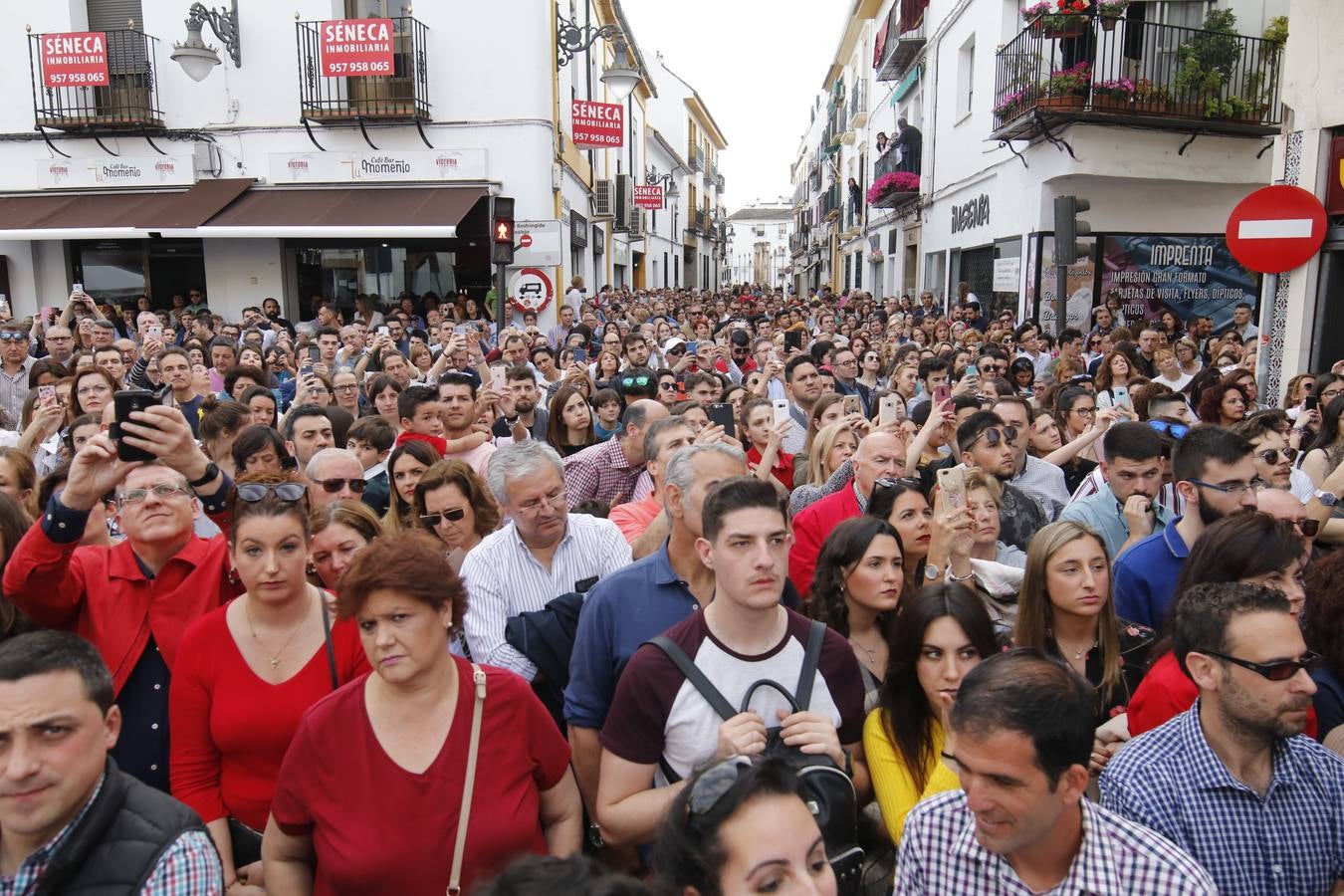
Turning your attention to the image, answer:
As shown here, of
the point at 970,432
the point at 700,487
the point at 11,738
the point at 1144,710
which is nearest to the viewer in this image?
the point at 11,738

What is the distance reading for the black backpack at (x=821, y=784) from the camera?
2219 millimetres

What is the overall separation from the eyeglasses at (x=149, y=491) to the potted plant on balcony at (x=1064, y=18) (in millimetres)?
14033

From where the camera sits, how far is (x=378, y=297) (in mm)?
18781

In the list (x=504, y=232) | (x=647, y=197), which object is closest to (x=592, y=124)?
(x=504, y=232)

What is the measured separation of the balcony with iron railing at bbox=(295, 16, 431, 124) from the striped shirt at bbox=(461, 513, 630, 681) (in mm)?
15044

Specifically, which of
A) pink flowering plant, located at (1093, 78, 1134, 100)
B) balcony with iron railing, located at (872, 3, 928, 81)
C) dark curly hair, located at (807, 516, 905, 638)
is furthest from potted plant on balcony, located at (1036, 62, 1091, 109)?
dark curly hair, located at (807, 516, 905, 638)

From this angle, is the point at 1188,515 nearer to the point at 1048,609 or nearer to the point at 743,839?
the point at 1048,609

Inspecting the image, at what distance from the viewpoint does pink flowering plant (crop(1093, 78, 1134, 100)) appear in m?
14.3

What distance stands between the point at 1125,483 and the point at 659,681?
3184 mm

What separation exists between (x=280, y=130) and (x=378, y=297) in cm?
342

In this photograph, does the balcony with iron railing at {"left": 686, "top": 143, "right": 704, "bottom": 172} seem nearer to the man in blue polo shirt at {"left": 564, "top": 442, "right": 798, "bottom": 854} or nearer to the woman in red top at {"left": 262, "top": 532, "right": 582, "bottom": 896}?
the man in blue polo shirt at {"left": 564, "top": 442, "right": 798, "bottom": 854}

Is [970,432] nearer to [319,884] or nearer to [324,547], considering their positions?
[324,547]

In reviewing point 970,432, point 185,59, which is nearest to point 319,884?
point 970,432

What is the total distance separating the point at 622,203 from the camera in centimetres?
2994
